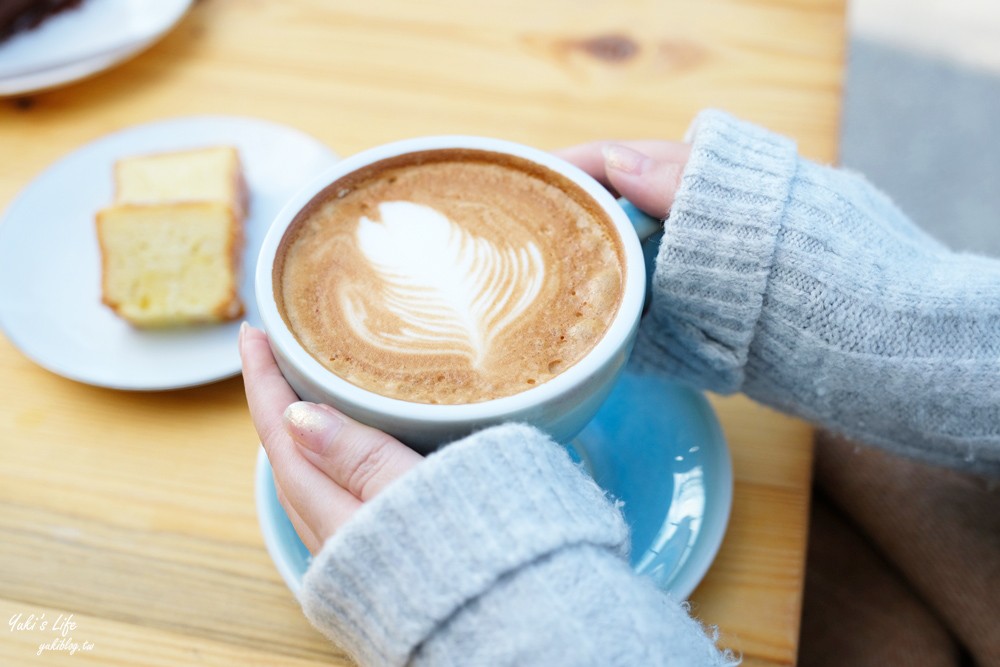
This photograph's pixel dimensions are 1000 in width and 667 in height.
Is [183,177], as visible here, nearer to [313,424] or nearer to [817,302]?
[313,424]

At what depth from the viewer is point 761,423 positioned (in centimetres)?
78

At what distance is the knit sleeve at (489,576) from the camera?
49cm

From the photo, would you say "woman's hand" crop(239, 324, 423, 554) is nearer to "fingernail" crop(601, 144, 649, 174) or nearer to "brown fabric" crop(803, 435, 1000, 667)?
"fingernail" crop(601, 144, 649, 174)

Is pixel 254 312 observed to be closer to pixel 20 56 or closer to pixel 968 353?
pixel 20 56

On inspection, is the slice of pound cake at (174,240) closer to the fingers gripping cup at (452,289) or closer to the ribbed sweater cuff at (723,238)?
the fingers gripping cup at (452,289)

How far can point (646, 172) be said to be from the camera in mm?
674

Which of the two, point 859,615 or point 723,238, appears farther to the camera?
point 859,615

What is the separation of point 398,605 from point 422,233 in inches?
11.0

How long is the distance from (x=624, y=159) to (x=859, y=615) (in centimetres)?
49

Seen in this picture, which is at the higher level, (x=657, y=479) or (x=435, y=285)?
(x=435, y=285)

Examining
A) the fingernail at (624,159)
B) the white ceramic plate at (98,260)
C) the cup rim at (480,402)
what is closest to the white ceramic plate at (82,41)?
the white ceramic plate at (98,260)

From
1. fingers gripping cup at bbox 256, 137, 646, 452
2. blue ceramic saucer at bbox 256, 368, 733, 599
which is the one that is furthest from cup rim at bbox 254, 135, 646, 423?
blue ceramic saucer at bbox 256, 368, 733, 599

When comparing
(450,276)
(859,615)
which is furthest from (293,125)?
(859,615)

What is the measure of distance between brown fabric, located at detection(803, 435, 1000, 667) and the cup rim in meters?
0.39
